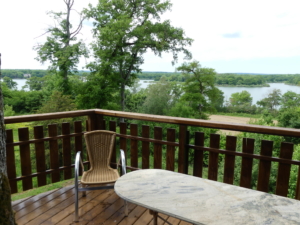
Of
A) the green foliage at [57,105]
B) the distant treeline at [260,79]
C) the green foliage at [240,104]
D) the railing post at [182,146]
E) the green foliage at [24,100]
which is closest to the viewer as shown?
the railing post at [182,146]

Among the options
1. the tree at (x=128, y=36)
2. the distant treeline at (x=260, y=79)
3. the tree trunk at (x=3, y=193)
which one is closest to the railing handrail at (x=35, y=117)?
the tree trunk at (x=3, y=193)

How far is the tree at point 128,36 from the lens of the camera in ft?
57.8

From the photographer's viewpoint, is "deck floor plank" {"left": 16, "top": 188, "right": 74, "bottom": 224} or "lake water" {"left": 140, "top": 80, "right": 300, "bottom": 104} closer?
"deck floor plank" {"left": 16, "top": 188, "right": 74, "bottom": 224}

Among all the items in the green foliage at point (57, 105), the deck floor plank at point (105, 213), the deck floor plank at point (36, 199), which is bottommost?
the green foliage at point (57, 105)

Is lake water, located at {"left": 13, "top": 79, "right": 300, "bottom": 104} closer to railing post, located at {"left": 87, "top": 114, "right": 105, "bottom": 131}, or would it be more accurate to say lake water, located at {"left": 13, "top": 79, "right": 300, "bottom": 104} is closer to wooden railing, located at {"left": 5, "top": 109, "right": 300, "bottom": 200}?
railing post, located at {"left": 87, "top": 114, "right": 105, "bottom": 131}

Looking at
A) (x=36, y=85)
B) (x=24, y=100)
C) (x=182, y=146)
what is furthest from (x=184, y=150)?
(x=36, y=85)

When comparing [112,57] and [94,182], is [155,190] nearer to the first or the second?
[94,182]

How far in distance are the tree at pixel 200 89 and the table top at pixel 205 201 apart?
2356 centimetres

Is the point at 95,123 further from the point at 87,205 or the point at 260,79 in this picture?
the point at 260,79

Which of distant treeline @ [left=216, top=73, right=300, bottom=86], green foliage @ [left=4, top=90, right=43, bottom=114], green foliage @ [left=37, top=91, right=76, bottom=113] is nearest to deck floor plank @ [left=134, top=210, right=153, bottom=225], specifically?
green foliage @ [left=37, top=91, right=76, bottom=113]

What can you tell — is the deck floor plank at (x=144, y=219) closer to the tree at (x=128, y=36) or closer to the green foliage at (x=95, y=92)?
the green foliage at (x=95, y=92)

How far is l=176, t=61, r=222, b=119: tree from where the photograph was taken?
24547 mm

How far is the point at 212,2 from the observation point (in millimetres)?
23781

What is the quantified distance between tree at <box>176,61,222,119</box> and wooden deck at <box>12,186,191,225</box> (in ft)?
74.7
